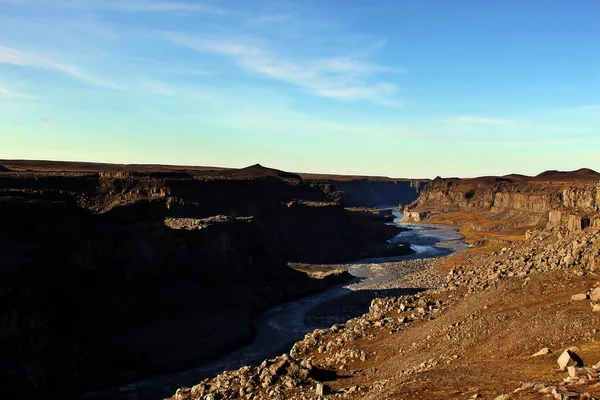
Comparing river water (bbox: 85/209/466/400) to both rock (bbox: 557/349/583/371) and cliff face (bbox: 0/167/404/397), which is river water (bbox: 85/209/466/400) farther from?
rock (bbox: 557/349/583/371)

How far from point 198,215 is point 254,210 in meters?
21.9

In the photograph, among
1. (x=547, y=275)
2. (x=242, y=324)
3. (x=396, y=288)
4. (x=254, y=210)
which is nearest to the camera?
(x=547, y=275)

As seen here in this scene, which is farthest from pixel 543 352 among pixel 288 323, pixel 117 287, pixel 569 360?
pixel 117 287

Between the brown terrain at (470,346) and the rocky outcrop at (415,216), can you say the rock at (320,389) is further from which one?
the rocky outcrop at (415,216)

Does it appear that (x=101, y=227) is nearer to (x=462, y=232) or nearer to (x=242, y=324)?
(x=242, y=324)

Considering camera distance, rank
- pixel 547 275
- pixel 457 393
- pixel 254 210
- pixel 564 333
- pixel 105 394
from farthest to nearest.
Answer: pixel 254 210
pixel 105 394
pixel 547 275
pixel 564 333
pixel 457 393

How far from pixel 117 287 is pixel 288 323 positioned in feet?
55.6

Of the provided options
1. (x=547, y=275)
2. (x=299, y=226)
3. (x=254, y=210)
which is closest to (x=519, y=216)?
(x=299, y=226)

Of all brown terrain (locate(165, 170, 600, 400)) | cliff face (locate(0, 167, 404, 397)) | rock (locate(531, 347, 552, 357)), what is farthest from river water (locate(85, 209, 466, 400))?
rock (locate(531, 347, 552, 357))

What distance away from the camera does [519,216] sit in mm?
146625

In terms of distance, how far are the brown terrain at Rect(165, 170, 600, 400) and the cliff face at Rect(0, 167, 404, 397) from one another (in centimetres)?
1264

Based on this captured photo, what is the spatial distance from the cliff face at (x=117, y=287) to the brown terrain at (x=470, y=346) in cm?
1264

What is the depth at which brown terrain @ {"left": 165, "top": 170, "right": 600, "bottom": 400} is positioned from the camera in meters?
19.8

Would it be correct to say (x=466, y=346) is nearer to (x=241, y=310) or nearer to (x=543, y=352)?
(x=543, y=352)
